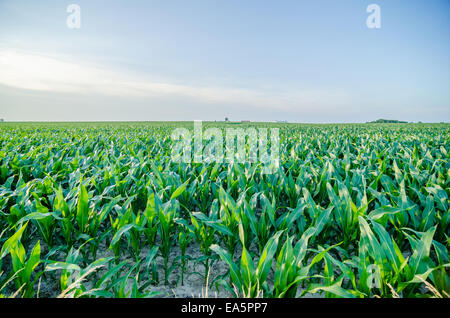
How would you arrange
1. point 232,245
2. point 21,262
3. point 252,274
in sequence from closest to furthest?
point 252,274
point 21,262
point 232,245

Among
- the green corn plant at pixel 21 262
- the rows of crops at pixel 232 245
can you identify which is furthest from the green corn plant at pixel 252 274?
the green corn plant at pixel 21 262

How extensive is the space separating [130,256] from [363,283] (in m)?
2.00

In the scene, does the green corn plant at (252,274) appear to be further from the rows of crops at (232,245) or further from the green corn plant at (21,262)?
the green corn plant at (21,262)

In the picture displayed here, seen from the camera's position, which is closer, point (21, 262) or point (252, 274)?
point (252, 274)

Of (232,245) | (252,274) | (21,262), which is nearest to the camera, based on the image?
(252,274)

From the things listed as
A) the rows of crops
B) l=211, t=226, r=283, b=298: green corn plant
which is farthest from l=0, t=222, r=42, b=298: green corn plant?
l=211, t=226, r=283, b=298: green corn plant

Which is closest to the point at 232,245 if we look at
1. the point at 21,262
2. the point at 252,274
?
the point at 252,274

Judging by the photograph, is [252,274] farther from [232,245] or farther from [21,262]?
[21,262]

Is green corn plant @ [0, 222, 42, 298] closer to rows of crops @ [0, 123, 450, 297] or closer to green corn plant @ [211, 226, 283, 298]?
rows of crops @ [0, 123, 450, 297]

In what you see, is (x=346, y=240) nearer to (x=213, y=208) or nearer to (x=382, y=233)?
(x=382, y=233)

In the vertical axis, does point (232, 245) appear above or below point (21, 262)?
below
